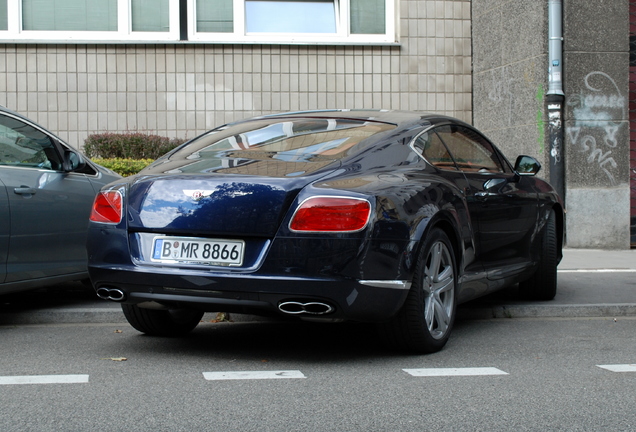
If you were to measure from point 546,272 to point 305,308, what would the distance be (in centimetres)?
311

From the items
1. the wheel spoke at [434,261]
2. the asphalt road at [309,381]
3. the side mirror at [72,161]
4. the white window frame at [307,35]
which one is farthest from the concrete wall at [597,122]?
the side mirror at [72,161]

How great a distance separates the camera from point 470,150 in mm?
6449

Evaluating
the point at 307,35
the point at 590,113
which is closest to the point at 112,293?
the point at 590,113

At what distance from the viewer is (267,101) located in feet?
43.2

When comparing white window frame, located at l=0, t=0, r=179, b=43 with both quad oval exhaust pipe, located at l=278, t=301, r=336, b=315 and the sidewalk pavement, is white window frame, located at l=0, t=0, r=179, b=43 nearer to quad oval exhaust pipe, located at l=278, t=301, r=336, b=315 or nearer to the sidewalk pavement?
the sidewalk pavement

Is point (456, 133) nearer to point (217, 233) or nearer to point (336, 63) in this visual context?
point (217, 233)

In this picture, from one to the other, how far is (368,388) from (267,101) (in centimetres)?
916

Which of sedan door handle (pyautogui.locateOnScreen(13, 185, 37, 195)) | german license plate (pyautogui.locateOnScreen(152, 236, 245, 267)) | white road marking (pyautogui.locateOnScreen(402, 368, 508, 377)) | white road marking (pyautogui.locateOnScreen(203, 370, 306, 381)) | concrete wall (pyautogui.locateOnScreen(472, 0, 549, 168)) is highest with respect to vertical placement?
concrete wall (pyautogui.locateOnScreen(472, 0, 549, 168))

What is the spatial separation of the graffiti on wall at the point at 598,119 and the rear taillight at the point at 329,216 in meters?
7.79

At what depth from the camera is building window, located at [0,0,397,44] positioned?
42.2ft

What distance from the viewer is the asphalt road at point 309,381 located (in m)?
3.77

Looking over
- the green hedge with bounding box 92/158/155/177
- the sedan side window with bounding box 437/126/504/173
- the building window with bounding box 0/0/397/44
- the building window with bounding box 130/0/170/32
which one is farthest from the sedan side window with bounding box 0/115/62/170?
the building window with bounding box 130/0/170/32

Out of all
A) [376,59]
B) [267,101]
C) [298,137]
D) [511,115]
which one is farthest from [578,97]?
[298,137]

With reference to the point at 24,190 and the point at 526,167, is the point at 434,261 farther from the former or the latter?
the point at 24,190
